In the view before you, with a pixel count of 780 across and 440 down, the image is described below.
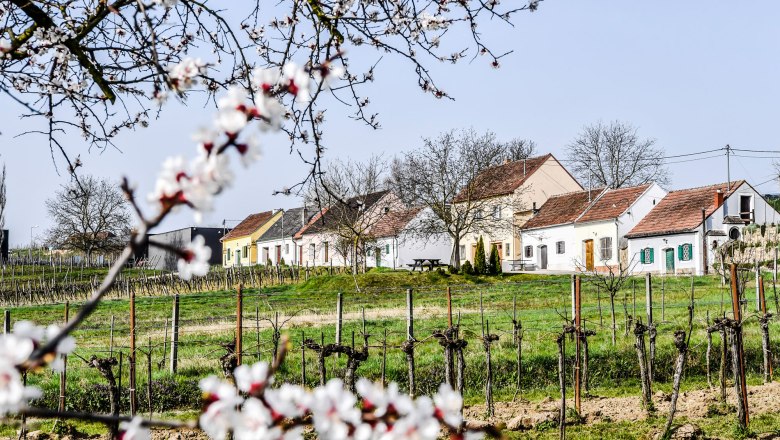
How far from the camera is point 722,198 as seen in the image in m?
36.8

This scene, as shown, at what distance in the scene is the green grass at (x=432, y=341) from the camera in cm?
1167

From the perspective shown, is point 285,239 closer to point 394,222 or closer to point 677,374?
point 394,222

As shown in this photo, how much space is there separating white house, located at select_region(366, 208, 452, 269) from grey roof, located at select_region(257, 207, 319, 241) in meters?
8.58

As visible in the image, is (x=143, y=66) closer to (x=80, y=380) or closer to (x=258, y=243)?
(x=80, y=380)

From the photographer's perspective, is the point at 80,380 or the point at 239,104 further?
the point at 80,380

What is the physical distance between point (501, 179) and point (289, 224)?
1941 centimetres

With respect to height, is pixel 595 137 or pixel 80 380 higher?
pixel 595 137

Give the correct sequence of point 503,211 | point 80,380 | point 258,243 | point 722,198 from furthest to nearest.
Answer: point 258,243, point 503,211, point 722,198, point 80,380

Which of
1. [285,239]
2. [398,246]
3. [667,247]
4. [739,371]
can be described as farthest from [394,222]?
[739,371]

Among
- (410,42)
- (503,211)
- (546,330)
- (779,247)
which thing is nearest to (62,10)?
(410,42)

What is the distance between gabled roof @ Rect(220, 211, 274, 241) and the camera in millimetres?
63562

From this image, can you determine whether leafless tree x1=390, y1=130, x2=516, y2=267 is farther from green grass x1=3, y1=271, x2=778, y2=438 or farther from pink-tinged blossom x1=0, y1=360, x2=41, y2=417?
pink-tinged blossom x1=0, y1=360, x2=41, y2=417

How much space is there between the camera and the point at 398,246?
48594mm

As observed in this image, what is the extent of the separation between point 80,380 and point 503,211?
123ft
